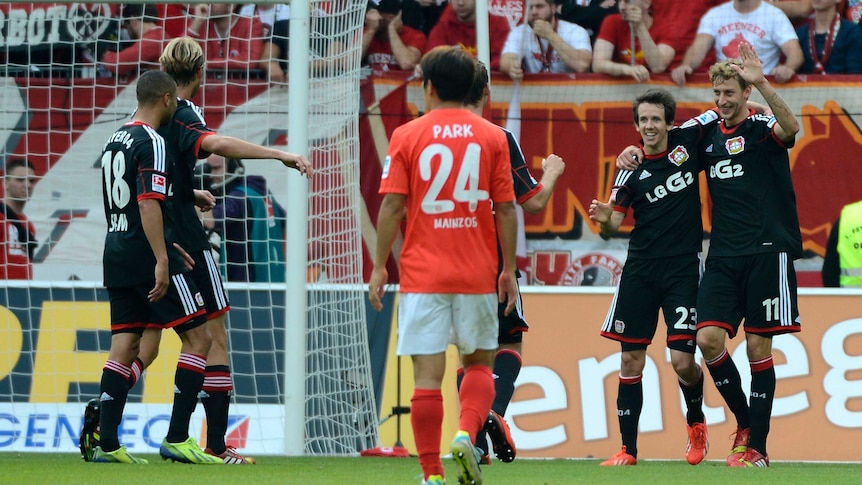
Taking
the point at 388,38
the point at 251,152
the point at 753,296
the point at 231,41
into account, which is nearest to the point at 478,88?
the point at 251,152

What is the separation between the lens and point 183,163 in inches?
267

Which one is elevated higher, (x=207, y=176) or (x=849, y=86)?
(x=849, y=86)

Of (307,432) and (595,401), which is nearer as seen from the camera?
(307,432)

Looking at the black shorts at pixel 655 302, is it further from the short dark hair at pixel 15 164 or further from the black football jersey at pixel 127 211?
the short dark hair at pixel 15 164

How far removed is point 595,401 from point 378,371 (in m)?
1.50

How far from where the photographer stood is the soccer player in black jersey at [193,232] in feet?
22.2

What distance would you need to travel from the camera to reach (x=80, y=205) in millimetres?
9828

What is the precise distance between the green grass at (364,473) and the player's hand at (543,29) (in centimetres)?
442

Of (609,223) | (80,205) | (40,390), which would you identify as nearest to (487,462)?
(609,223)

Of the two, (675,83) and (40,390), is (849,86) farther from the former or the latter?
(40,390)

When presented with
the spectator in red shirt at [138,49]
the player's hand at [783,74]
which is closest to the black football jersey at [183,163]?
the spectator in red shirt at [138,49]

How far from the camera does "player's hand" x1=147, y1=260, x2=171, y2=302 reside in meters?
A: 6.45

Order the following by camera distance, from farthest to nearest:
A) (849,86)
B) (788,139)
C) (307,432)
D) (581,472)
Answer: (849,86), (307,432), (788,139), (581,472)

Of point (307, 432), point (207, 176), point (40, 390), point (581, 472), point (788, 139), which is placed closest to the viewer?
point (581, 472)
